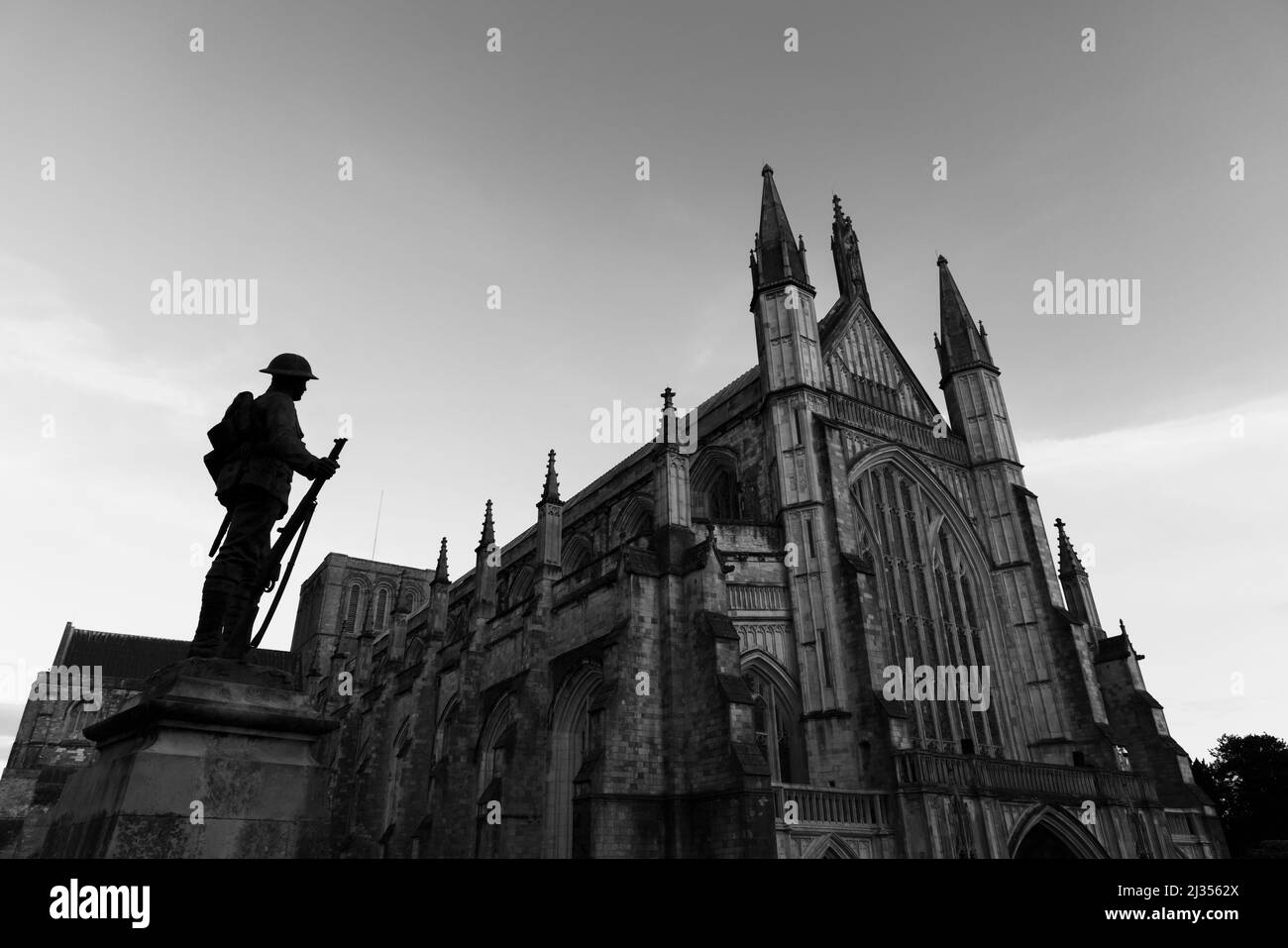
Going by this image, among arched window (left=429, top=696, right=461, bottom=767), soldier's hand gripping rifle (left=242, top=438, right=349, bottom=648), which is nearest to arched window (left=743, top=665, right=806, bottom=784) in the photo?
arched window (left=429, top=696, right=461, bottom=767)

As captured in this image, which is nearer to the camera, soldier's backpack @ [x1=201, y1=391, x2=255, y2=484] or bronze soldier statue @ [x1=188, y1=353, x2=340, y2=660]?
bronze soldier statue @ [x1=188, y1=353, x2=340, y2=660]

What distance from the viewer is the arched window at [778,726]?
1900cm

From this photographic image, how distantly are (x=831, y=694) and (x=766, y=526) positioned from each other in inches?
193

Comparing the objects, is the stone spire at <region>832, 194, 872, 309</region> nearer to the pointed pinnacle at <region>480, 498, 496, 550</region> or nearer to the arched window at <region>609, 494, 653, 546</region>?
the arched window at <region>609, 494, 653, 546</region>

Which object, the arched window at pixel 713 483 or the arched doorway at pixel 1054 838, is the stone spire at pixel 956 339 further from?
the arched doorway at pixel 1054 838

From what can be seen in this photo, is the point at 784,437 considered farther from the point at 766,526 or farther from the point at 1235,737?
the point at 1235,737

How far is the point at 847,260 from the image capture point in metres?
30.5

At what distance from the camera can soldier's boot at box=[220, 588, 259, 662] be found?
5184 mm

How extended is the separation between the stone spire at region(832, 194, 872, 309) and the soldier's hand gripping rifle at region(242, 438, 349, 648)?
2610cm

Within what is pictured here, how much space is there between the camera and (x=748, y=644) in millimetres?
19625

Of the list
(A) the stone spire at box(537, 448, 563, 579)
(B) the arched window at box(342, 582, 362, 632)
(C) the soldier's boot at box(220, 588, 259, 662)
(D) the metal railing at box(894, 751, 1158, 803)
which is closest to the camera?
(C) the soldier's boot at box(220, 588, 259, 662)

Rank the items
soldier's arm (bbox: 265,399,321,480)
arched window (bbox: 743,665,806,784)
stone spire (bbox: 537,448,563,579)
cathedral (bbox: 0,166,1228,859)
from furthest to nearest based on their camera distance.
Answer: stone spire (bbox: 537,448,563,579), arched window (bbox: 743,665,806,784), cathedral (bbox: 0,166,1228,859), soldier's arm (bbox: 265,399,321,480)
